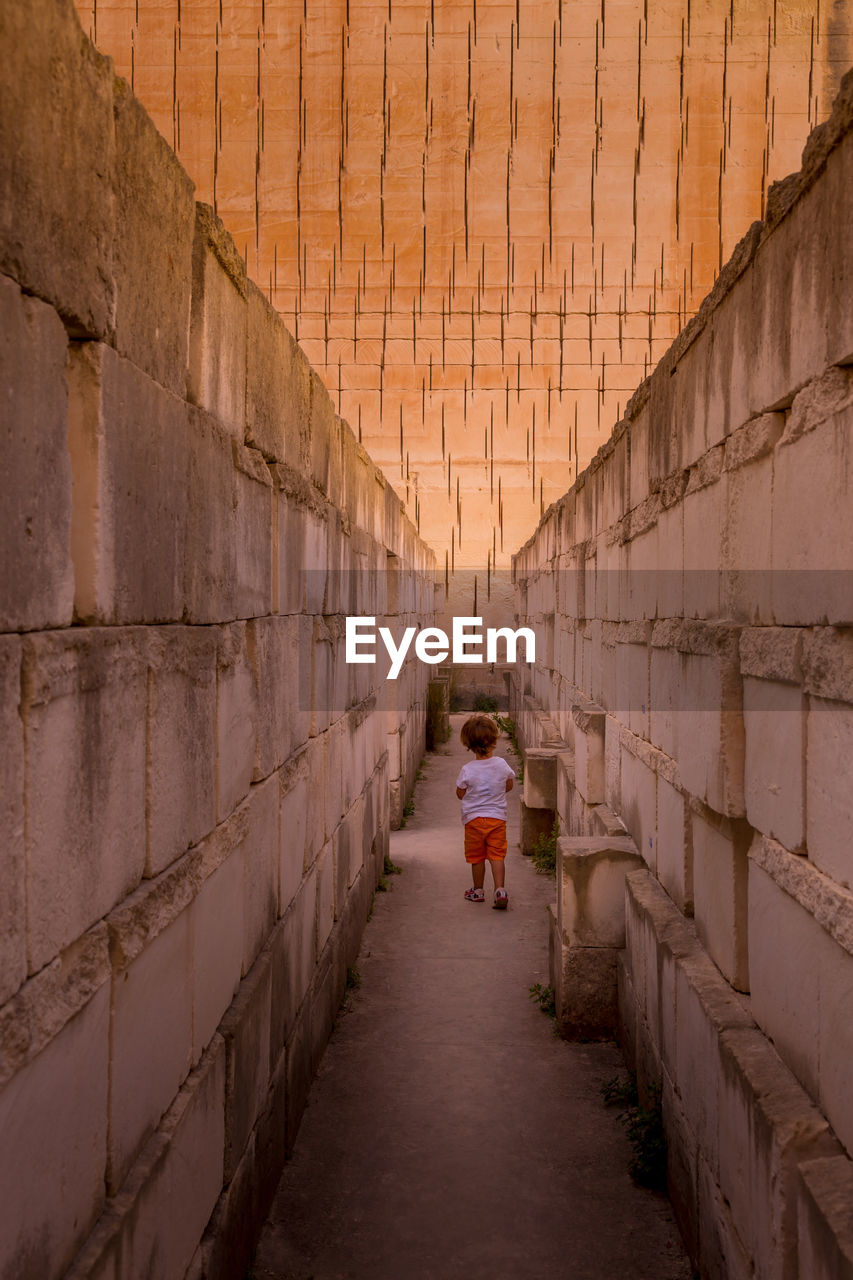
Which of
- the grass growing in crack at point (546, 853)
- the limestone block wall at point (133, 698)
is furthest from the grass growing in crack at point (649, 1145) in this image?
the grass growing in crack at point (546, 853)

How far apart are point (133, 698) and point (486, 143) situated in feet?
49.6

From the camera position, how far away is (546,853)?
859 cm

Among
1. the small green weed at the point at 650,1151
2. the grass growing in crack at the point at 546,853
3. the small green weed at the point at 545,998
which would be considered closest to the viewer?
the small green weed at the point at 650,1151

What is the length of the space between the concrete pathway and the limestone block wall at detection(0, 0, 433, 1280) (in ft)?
0.92

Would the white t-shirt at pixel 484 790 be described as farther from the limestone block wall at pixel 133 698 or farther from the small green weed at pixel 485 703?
the small green weed at pixel 485 703

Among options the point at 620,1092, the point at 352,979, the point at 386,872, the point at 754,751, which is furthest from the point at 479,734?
the point at 754,751

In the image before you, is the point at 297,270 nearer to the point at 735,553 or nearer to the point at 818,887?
the point at 735,553

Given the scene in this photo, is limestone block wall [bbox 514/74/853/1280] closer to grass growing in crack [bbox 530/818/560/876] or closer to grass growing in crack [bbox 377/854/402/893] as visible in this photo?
grass growing in crack [bbox 377/854/402/893]

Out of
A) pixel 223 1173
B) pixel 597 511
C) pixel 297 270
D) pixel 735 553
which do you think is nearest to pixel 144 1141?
pixel 223 1173

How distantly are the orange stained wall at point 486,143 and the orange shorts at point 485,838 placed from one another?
11389mm

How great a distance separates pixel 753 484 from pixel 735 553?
271 mm

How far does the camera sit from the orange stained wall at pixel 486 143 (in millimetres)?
14828

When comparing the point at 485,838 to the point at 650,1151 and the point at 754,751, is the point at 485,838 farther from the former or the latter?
the point at 754,751

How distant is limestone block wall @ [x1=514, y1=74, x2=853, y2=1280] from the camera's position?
216cm
